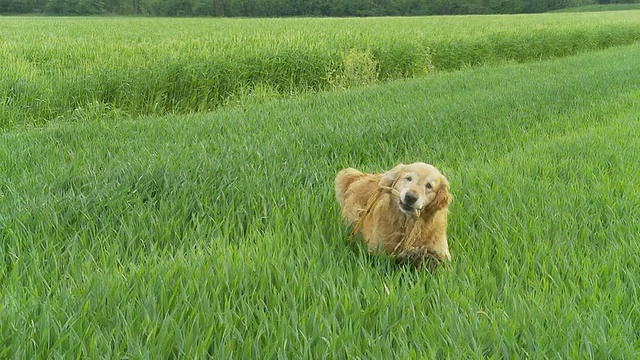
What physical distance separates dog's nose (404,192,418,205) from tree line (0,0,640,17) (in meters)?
64.0

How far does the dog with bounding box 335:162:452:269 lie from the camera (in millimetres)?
1738

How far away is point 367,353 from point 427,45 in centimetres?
1051

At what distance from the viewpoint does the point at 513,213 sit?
2422 millimetres

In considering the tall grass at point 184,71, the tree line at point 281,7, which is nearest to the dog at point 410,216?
the tall grass at point 184,71

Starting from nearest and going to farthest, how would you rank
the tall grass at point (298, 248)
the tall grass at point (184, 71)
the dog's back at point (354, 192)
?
the tall grass at point (298, 248) < the dog's back at point (354, 192) < the tall grass at point (184, 71)

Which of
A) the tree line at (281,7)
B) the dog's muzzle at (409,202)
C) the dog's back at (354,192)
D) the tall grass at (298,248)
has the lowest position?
the tall grass at (298,248)

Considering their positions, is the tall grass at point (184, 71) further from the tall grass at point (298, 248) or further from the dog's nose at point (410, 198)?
the dog's nose at point (410, 198)

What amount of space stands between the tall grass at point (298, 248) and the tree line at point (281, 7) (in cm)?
6206

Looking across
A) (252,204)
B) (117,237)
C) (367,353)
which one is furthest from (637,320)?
(117,237)

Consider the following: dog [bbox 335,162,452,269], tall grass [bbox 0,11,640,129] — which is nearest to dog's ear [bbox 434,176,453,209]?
dog [bbox 335,162,452,269]

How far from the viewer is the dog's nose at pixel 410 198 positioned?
65.5 inches

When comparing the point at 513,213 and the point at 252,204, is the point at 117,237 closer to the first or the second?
the point at 252,204

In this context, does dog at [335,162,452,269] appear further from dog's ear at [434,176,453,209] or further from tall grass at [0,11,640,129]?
tall grass at [0,11,640,129]

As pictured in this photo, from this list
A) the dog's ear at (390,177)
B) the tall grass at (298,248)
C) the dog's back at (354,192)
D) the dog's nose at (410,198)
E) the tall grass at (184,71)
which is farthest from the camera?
the tall grass at (184,71)
